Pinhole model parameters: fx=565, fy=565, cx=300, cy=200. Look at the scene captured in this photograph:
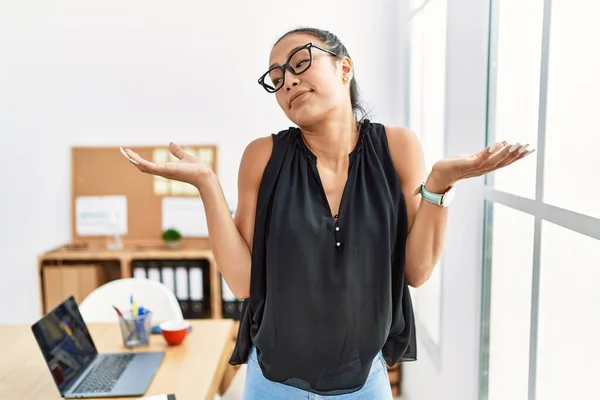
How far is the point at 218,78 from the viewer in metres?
3.75

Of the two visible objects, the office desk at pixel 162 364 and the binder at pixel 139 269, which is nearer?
the office desk at pixel 162 364

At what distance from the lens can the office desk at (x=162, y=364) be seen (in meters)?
1.66

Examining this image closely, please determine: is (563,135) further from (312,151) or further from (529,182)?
(312,151)

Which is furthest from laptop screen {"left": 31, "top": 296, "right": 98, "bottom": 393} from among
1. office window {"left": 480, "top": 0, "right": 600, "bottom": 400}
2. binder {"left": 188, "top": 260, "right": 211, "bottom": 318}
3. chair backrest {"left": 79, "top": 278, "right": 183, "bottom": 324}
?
binder {"left": 188, "top": 260, "right": 211, "bottom": 318}

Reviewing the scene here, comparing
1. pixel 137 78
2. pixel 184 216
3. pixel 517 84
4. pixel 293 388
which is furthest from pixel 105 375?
pixel 137 78

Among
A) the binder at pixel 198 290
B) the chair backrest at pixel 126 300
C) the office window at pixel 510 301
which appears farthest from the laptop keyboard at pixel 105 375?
the binder at pixel 198 290

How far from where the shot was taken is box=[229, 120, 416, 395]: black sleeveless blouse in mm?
1149

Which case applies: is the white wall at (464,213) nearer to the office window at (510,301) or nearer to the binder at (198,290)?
the office window at (510,301)

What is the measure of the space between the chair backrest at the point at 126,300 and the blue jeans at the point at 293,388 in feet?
4.26

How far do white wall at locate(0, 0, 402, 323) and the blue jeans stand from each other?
2.51 meters

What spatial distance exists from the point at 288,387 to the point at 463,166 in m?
0.61

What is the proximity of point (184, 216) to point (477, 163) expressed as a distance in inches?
120

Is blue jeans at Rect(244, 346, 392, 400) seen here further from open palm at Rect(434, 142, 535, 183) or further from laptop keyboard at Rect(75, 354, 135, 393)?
laptop keyboard at Rect(75, 354, 135, 393)

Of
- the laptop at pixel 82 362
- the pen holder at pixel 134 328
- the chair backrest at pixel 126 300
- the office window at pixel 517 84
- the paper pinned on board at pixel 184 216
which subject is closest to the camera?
the office window at pixel 517 84
